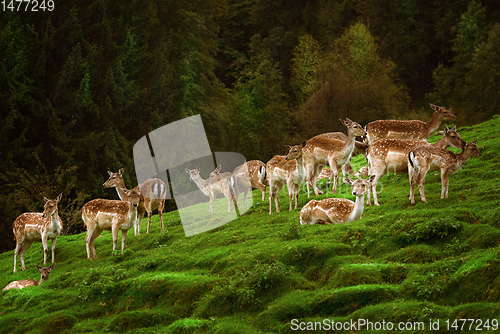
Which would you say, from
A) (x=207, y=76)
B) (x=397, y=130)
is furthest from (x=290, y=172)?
(x=207, y=76)

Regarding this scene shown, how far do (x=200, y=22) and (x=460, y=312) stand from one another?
39.4 metres

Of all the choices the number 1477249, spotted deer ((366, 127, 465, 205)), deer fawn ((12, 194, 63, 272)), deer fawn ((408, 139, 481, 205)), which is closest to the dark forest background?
the number 1477249

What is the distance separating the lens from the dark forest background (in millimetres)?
36031

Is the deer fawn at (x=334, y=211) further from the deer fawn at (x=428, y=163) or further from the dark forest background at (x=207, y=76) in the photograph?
the dark forest background at (x=207, y=76)

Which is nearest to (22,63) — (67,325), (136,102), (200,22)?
(136,102)

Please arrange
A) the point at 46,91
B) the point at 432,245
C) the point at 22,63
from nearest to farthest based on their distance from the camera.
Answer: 1. the point at 432,245
2. the point at 22,63
3. the point at 46,91

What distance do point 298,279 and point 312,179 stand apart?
24.5 ft

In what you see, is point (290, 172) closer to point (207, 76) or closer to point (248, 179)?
point (248, 179)

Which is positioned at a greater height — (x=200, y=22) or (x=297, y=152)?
(x=200, y=22)

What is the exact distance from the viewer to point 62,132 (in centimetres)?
3722

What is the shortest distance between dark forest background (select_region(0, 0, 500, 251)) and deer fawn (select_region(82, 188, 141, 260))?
1049 centimetres

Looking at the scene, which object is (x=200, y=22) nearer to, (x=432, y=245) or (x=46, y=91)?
(x=46, y=91)

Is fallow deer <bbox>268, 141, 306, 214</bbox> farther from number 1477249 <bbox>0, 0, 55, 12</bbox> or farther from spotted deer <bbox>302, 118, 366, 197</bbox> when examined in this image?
number 1477249 <bbox>0, 0, 55, 12</bbox>

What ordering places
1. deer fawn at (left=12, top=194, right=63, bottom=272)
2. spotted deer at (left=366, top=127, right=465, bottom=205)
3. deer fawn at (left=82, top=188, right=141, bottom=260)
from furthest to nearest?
deer fawn at (left=12, top=194, right=63, bottom=272) < deer fawn at (left=82, top=188, right=141, bottom=260) < spotted deer at (left=366, top=127, right=465, bottom=205)
